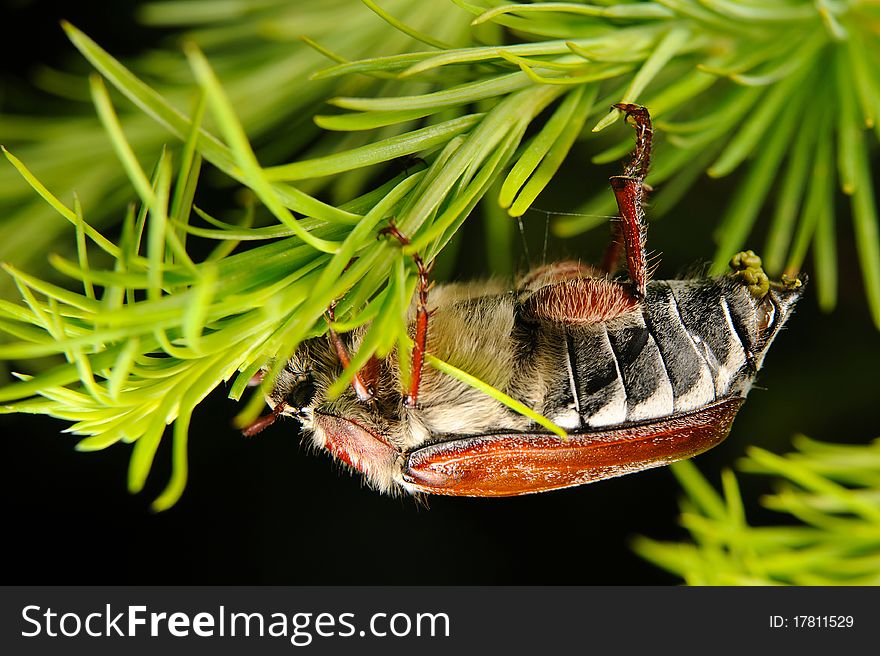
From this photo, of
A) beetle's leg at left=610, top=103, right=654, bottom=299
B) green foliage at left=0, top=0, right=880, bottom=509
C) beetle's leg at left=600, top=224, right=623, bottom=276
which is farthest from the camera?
beetle's leg at left=600, top=224, right=623, bottom=276

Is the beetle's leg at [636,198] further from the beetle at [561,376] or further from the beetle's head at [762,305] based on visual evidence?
the beetle's head at [762,305]

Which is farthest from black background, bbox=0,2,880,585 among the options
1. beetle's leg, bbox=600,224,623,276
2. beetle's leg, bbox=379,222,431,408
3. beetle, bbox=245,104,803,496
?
beetle's leg, bbox=379,222,431,408

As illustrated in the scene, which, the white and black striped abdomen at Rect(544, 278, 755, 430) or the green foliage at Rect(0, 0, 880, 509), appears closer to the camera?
the green foliage at Rect(0, 0, 880, 509)

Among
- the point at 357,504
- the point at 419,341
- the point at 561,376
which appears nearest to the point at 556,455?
the point at 561,376

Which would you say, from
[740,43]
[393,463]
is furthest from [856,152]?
[393,463]

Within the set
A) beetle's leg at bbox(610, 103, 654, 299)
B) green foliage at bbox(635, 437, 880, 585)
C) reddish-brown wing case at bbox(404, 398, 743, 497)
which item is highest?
beetle's leg at bbox(610, 103, 654, 299)

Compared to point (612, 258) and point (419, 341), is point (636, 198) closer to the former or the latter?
point (612, 258)

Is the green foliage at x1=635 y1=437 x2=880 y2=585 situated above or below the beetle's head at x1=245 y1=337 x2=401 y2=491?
below

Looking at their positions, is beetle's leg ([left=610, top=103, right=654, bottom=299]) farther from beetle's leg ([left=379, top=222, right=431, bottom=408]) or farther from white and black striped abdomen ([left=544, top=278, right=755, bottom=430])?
beetle's leg ([left=379, top=222, right=431, bottom=408])
